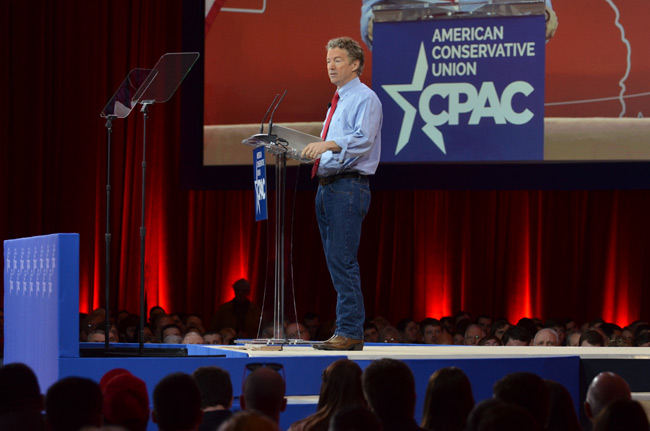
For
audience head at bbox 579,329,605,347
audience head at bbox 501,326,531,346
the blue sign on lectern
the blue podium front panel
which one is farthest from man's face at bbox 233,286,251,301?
the blue sign on lectern

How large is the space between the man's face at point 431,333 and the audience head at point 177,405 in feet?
15.8

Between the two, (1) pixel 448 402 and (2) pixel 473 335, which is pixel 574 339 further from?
(1) pixel 448 402

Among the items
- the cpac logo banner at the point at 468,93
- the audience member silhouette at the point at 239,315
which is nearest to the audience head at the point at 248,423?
the cpac logo banner at the point at 468,93

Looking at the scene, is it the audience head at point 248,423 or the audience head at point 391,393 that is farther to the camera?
the audience head at point 391,393

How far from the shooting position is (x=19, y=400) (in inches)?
98.7

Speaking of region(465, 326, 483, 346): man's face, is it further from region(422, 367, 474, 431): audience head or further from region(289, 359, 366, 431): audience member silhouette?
region(422, 367, 474, 431): audience head

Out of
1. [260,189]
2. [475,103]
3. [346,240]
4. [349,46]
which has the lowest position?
[346,240]

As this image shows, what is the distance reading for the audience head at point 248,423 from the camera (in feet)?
5.29

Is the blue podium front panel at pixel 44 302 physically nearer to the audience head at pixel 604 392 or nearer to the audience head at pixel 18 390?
the audience head at pixel 18 390

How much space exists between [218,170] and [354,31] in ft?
5.12

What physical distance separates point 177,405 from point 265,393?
0.29 meters

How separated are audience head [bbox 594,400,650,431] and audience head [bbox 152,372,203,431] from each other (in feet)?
3.17

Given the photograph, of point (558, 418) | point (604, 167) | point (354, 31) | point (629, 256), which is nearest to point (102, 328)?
point (354, 31)

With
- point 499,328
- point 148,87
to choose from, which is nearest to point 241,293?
point 499,328
